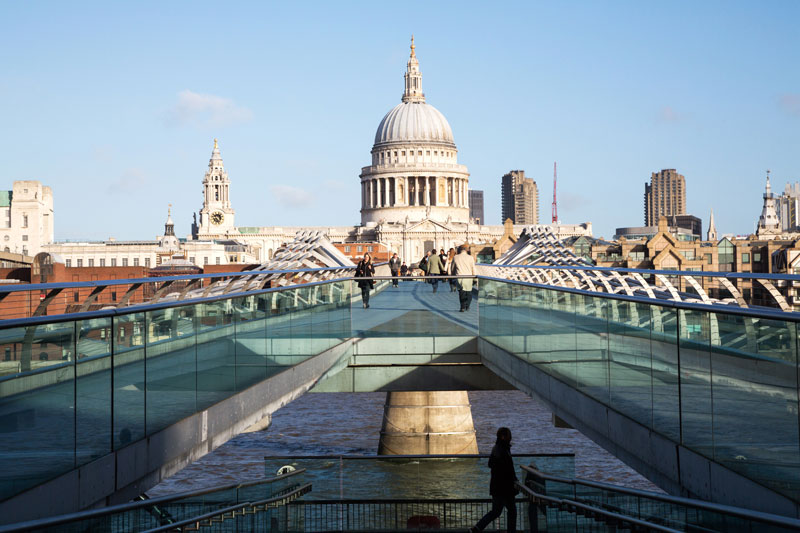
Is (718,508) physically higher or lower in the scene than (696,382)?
lower

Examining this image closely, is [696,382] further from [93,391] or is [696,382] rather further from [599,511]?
[93,391]

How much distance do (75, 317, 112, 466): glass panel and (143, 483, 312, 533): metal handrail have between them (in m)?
0.77

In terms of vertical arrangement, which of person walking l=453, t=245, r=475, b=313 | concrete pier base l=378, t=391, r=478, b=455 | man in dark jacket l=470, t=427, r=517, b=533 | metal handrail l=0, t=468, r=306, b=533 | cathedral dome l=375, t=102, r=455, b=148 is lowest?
concrete pier base l=378, t=391, r=478, b=455

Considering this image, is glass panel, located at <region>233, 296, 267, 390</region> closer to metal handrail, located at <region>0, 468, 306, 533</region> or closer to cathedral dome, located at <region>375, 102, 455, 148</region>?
metal handrail, located at <region>0, 468, 306, 533</region>

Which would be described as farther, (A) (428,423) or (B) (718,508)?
(A) (428,423)

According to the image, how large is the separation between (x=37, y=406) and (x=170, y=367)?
235 centimetres

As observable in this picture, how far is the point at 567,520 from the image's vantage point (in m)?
9.61

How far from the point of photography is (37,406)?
256 inches

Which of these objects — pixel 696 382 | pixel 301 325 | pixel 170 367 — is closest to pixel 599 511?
pixel 696 382

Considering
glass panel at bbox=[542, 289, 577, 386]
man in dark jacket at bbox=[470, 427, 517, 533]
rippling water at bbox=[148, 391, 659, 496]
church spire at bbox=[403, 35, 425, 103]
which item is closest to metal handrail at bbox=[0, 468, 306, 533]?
man in dark jacket at bbox=[470, 427, 517, 533]

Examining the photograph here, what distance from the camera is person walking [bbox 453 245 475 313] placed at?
65.1 feet

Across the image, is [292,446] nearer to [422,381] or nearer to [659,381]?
[422,381]

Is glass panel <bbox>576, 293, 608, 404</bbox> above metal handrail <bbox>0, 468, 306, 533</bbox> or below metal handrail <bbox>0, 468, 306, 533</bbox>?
above

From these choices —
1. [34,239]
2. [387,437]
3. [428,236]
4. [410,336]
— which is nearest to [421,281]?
[410,336]
